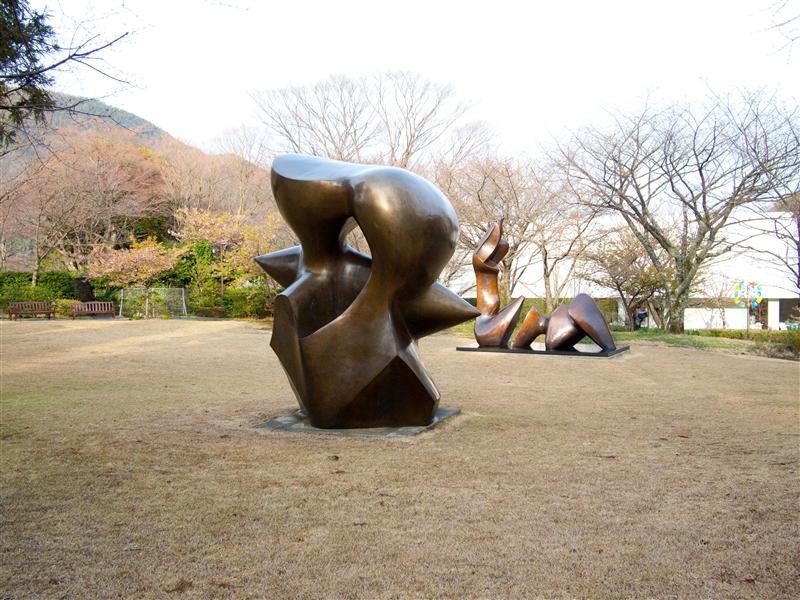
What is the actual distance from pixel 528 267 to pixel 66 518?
27417 millimetres

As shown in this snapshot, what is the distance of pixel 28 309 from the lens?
24.9 meters

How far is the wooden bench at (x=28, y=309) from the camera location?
24562 millimetres

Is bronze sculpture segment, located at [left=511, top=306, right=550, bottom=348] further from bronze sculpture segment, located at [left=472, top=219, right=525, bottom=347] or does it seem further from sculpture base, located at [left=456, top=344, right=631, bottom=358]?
bronze sculpture segment, located at [left=472, top=219, right=525, bottom=347]

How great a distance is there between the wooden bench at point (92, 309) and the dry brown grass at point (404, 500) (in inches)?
720

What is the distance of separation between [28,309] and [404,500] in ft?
79.6

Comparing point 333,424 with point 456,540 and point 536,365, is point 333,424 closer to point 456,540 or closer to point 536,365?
point 456,540

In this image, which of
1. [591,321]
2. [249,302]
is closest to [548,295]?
[591,321]

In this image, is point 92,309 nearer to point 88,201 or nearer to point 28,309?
point 28,309

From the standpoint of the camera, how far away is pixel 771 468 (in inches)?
222

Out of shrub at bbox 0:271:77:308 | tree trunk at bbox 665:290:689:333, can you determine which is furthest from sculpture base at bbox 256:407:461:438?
shrub at bbox 0:271:77:308

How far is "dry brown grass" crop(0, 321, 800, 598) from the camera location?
11.4 ft

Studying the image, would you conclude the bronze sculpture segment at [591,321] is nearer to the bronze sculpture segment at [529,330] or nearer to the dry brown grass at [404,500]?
the bronze sculpture segment at [529,330]

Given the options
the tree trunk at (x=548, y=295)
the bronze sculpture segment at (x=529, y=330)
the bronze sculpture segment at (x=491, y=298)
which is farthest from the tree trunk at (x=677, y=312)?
the bronze sculpture segment at (x=491, y=298)

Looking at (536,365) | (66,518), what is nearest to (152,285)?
(536,365)
